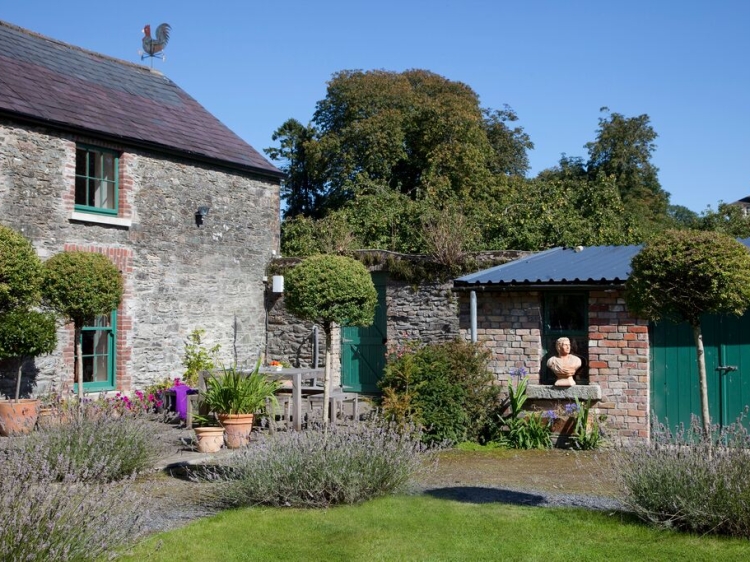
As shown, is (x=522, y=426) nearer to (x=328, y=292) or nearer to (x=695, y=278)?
(x=328, y=292)

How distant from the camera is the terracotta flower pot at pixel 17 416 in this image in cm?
1161

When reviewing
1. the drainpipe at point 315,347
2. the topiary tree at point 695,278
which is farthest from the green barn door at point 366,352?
the topiary tree at point 695,278

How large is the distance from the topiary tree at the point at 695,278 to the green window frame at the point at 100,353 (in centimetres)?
960

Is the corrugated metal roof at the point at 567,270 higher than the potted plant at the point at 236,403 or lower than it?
higher

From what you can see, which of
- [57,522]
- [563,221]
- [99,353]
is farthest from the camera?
[563,221]

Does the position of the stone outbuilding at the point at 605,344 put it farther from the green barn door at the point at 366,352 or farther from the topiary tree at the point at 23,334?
the topiary tree at the point at 23,334

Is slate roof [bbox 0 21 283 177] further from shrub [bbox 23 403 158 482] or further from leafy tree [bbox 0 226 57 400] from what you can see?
shrub [bbox 23 403 158 482]

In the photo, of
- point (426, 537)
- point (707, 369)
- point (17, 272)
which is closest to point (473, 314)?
point (707, 369)

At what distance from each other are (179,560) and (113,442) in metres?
2.78

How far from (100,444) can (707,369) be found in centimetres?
747

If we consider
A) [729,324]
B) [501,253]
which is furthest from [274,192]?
[729,324]

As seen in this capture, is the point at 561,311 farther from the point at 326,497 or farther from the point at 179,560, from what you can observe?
the point at 179,560

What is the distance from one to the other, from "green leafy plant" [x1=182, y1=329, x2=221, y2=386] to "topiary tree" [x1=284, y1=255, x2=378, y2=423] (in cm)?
548

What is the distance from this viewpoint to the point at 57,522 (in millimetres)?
5375
